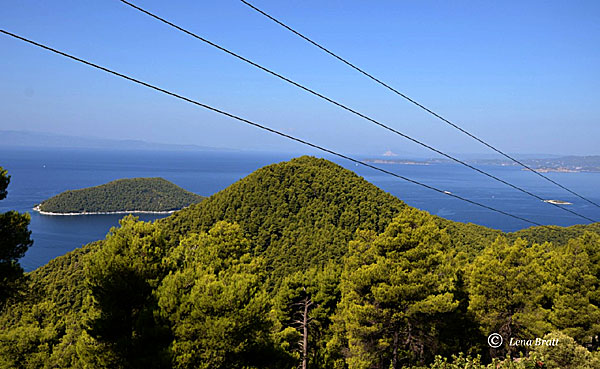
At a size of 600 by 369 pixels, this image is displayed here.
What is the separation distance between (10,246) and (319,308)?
415 inches

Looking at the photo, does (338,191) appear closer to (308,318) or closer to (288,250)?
(288,250)

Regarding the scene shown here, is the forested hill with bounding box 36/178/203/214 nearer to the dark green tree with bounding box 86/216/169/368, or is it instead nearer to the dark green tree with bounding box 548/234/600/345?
the dark green tree with bounding box 86/216/169/368

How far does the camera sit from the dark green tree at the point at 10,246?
6.15m

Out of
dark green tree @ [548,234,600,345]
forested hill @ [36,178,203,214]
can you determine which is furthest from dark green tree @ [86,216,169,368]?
Result: forested hill @ [36,178,203,214]

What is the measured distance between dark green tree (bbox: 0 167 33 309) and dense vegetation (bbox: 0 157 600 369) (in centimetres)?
39

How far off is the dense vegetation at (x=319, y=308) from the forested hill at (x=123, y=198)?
304 feet

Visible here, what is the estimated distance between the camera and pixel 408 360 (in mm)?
11148

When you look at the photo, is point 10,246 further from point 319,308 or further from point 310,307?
point 310,307

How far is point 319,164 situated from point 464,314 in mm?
52668

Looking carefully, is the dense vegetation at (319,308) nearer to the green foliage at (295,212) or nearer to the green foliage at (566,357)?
the green foliage at (566,357)

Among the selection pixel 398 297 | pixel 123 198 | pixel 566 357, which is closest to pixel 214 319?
pixel 398 297

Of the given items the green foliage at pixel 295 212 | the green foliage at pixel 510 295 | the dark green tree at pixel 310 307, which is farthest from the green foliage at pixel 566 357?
the green foliage at pixel 295 212

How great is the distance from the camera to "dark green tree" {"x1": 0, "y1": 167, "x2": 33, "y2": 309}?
615cm

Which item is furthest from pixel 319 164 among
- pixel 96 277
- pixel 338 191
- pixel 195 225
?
pixel 96 277
